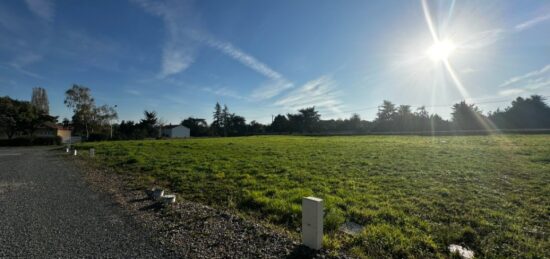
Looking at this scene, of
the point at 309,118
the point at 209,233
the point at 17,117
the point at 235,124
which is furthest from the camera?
the point at 235,124

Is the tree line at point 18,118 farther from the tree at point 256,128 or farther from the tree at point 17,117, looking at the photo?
the tree at point 256,128

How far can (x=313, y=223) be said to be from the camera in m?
2.92

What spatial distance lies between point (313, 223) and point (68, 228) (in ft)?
11.9

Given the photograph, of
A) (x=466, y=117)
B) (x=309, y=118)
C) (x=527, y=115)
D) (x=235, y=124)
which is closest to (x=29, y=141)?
(x=235, y=124)

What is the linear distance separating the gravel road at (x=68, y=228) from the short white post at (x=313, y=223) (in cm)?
166

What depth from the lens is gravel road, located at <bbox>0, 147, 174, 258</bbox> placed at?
2.93 meters

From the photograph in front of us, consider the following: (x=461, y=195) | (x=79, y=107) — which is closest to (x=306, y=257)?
(x=461, y=195)

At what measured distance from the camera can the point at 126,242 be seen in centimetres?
318

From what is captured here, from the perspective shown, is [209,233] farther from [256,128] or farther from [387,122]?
[256,128]

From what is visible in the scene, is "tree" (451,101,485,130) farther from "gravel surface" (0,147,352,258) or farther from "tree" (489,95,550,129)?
"gravel surface" (0,147,352,258)

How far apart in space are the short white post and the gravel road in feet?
5.45

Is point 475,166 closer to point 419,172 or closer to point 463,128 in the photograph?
point 419,172

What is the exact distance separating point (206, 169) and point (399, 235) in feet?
23.7

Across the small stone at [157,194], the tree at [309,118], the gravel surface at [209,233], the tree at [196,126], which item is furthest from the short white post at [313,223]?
the tree at [196,126]
